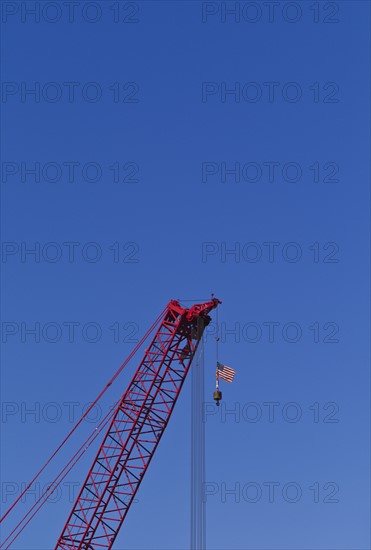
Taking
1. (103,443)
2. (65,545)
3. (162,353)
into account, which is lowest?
(65,545)

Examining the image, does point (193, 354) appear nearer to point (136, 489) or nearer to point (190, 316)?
point (190, 316)

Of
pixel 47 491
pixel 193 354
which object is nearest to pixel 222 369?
pixel 193 354

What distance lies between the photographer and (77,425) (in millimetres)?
122062

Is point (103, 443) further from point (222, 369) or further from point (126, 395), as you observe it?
point (222, 369)

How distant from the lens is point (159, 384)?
4555 inches

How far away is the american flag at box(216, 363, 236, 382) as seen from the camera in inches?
4596

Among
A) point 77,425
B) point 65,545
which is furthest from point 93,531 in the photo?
point 77,425

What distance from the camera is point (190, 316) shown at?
11512cm

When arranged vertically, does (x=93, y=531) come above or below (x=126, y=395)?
below

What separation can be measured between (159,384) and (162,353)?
8.63ft

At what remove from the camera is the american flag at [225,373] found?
383ft

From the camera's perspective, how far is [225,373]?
11706 centimetres

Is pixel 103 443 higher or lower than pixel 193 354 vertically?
lower

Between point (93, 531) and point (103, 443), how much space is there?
7748 mm
